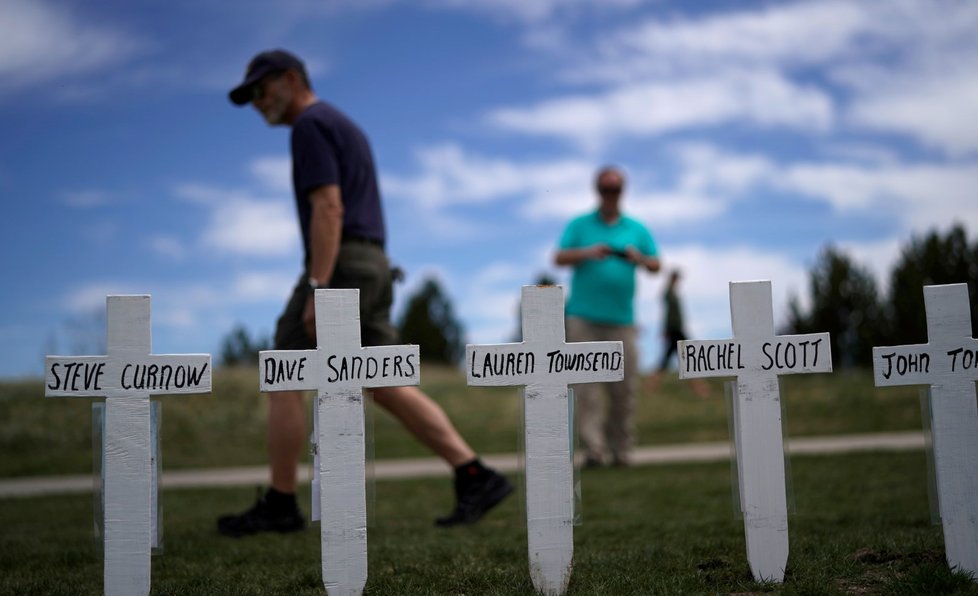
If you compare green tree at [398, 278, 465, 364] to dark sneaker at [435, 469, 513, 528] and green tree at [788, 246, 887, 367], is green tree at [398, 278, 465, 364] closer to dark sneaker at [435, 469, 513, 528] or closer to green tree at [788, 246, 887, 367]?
green tree at [788, 246, 887, 367]

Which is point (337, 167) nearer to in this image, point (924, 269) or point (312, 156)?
point (312, 156)

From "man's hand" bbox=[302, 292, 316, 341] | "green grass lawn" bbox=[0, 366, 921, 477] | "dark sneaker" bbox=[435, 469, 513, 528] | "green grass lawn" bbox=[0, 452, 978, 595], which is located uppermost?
"man's hand" bbox=[302, 292, 316, 341]

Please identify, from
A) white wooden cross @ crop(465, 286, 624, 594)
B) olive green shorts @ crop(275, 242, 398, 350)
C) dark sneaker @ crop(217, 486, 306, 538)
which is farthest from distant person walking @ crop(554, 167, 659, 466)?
white wooden cross @ crop(465, 286, 624, 594)

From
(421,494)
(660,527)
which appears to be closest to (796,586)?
(660,527)

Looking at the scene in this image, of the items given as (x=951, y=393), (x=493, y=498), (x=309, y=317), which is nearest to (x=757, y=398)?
(x=951, y=393)

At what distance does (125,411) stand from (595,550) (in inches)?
80.4

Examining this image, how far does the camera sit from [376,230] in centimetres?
456

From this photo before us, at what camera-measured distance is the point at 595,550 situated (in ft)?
12.3

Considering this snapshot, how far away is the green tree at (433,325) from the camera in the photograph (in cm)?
5162

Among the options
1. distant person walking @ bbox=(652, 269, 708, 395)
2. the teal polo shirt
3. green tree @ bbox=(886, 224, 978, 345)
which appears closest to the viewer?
the teal polo shirt

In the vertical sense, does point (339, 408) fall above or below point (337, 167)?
below

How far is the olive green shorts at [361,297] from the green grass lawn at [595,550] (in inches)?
39.4

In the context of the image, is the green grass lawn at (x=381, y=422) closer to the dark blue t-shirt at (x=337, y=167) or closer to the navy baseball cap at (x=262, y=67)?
the dark blue t-shirt at (x=337, y=167)

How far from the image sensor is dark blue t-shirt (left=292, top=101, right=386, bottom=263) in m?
4.29
